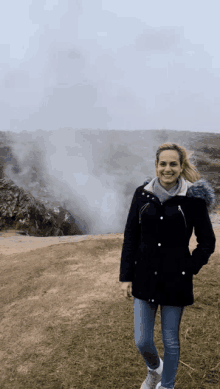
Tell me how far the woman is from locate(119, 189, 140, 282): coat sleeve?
53 mm

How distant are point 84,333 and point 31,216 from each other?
8509 mm

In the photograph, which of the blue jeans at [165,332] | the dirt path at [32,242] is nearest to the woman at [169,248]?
the blue jeans at [165,332]

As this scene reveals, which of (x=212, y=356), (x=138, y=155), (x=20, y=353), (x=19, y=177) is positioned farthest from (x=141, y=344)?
(x=138, y=155)

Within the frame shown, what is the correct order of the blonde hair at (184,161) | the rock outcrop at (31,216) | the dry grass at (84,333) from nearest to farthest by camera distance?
the blonde hair at (184,161) → the dry grass at (84,333) → the rock outcrop at (31,216)

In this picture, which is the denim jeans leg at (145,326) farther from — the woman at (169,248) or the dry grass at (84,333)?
the dry grass at (84,333)

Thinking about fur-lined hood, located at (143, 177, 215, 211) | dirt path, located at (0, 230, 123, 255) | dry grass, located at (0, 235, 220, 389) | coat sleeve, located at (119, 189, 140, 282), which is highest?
fur-lined hood, located at (143, 177, 215, 211)

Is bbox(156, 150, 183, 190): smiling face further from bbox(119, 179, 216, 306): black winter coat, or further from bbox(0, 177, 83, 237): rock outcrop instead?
bbox(0, 177, 83, 237): rock outcrop

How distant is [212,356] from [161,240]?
1.61 meters

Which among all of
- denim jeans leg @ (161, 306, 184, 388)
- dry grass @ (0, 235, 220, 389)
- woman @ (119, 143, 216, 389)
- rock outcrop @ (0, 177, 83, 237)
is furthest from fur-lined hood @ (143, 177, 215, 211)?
rock outcrop @ (0, 177, 83, 237)

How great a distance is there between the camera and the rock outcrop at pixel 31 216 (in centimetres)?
1076

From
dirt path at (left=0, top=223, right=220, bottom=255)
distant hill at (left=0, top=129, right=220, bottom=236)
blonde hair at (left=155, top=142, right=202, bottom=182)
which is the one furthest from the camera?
distant hill at (left=0, top=129, right=220, bottom=236)

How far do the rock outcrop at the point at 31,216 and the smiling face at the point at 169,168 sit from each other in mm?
9490

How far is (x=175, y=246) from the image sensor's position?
1.60 metres

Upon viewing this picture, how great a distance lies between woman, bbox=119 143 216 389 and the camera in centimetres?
159
